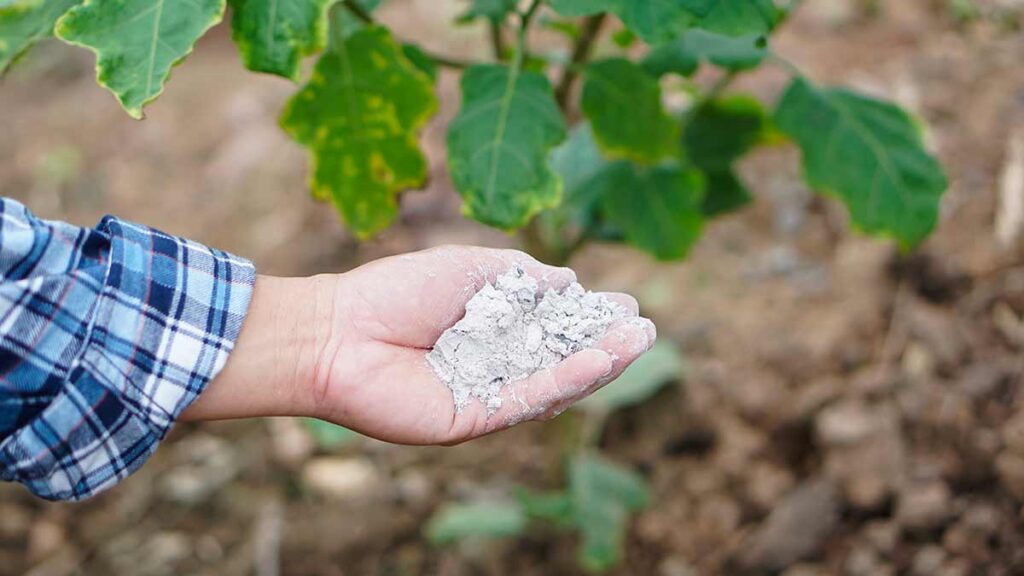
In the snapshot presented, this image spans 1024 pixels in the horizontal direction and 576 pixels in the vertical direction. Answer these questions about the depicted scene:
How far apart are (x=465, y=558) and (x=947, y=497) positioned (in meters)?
1.18

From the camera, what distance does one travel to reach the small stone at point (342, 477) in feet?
8.18

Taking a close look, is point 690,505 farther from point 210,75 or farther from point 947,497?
point 210,75

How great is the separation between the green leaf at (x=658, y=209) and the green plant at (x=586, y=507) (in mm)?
544

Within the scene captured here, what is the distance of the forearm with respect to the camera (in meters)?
1.26

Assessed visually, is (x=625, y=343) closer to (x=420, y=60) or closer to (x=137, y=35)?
(x=420, y=60)

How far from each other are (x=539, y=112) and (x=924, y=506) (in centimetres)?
134

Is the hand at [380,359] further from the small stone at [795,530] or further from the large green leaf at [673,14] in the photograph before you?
Result: the small stone at [795,530]

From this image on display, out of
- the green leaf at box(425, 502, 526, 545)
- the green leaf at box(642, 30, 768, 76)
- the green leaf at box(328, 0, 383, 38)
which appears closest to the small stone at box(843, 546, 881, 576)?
the green leaf at box(425, 502, 526, 545)

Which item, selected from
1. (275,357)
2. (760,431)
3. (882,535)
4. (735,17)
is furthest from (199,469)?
(735,17)

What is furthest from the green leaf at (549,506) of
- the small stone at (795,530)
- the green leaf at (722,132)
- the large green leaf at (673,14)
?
the large green leaf at (673,14)

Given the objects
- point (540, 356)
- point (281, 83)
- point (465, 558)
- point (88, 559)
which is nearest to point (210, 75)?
point (281, 83)

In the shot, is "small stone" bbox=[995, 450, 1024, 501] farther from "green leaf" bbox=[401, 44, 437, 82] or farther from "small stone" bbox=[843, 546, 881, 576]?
"green leaf" bbox=[401, 44, 437, 82]

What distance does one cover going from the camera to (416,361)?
4.47 ft

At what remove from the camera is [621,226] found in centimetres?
168
